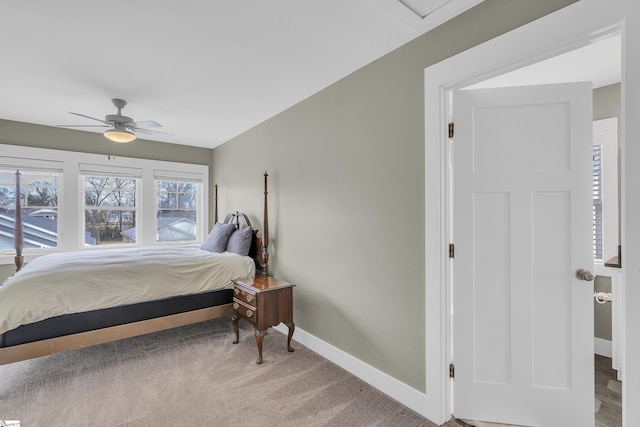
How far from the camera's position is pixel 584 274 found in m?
1.58

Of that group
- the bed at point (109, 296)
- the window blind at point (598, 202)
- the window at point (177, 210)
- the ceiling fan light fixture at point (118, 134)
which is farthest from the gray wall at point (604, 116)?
the window at point (177, 210)

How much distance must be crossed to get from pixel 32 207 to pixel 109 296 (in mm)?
2654

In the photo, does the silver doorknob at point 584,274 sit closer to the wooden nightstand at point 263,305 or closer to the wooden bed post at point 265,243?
the wooden nightstand at point 263,305

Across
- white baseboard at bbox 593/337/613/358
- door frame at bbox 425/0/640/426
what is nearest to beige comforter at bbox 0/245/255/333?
door frame at bbox 425/0/640/426

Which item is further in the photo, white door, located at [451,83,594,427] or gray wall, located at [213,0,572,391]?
gray wall, located at [213,0,572,391]

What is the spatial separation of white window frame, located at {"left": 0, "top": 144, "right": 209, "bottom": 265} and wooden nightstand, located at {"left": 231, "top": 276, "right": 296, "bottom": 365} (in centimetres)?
278

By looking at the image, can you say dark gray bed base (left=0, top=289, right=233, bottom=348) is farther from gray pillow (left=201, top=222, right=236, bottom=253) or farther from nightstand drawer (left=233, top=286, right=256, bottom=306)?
gray pillow (left=201, top=222, right=236, bottom=253)

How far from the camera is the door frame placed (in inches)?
45.1

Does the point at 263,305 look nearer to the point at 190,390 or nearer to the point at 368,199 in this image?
the point at 190,390

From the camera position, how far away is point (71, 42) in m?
2.02

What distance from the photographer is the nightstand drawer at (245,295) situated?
265 centimetres

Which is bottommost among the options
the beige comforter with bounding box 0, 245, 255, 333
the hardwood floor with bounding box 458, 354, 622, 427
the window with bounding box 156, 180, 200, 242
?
the hardwood floor with bounding box 458, 354, 622, 427

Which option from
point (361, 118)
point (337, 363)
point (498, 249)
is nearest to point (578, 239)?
point (498, 249)

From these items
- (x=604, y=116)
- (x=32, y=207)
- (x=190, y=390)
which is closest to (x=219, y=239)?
(x=190, y=390)
